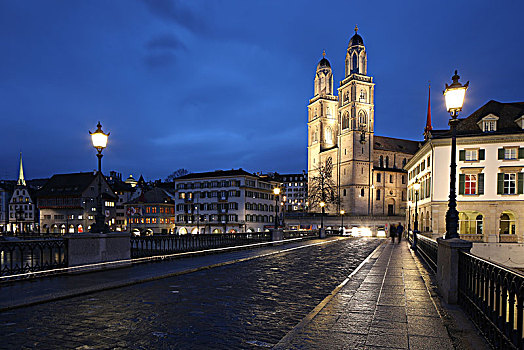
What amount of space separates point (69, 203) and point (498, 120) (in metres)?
88.7

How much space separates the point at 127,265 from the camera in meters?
13.0

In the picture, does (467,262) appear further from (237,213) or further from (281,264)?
(237,213)

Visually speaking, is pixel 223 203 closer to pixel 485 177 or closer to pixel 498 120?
pixel 485 177

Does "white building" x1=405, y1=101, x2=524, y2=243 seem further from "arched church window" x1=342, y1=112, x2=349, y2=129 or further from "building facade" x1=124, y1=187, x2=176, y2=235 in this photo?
"building facade" x1=124, y1=187, x2=176, y2=235

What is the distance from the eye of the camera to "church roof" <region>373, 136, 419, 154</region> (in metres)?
96.4

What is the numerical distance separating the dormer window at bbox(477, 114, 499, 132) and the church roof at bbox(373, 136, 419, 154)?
176 ft

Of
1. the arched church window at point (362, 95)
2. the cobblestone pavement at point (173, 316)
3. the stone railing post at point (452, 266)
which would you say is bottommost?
the cobblestone pavement at point (173, 316)

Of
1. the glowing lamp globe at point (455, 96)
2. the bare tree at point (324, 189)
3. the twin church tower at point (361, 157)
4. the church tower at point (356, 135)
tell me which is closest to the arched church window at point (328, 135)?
the twin church tower at point (361, 157)

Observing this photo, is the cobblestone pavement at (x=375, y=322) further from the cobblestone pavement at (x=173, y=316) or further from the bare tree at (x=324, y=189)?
the bare tree at (x=324, y=189)

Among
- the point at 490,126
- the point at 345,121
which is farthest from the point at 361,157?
the point at 490,126

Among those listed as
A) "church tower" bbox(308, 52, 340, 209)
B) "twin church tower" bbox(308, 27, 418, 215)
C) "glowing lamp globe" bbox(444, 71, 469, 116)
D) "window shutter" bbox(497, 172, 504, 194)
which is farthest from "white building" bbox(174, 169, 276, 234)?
"glowing lamp globe" bbox(444, 71, 469, 116)

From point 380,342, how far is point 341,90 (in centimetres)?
9631

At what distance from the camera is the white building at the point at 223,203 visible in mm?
79000

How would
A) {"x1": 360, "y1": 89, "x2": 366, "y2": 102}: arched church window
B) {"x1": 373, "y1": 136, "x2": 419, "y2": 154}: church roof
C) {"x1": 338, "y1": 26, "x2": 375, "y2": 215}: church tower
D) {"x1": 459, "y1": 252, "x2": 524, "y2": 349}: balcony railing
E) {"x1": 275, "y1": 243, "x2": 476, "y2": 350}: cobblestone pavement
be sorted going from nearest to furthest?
{"x1": 459, "y1": 252, "x2": 524, "y2": 349}: balcony railing < {"x1": 275, "y1": 243, "x2": 476, "y2": 350}: cobblestone pavement < {"x1": 338, "y1": 26, "x2": 375, "y2": 215}: church tower < {"x1": 360, "y1": 89, "x2": 366, "y2": 102}: arched church window < {"x1": 373, "y1": 136, "x2": 419, "y2": 154}: church roof
